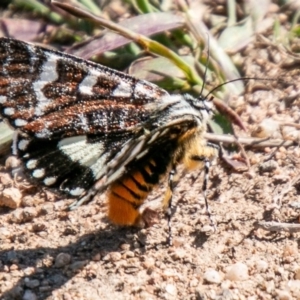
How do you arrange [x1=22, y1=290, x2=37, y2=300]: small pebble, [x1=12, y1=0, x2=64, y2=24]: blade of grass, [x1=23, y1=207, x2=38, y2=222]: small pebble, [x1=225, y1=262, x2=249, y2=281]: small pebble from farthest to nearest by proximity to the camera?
[x1=12, y1=0, x2=64, y2=24]: blade of grass
[x1=23, y1=207, x2=38, y2=222]: small pebble
[x1=22, y1=290, x2=37, y2=300]: small pebble
[x1=225, y1=262, x2=249, y2=281]: small pebble

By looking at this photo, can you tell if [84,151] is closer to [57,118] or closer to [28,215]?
[57,118]

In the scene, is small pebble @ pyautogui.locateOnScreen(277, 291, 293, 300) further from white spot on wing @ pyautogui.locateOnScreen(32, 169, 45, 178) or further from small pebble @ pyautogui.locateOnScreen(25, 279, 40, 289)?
white spot on wing @ pyautogui.locateOnScreen(32, 169, 45, 178)

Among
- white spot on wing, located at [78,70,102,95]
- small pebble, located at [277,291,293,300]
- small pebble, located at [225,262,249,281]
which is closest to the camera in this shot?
small pebble, located at [277,291,293,300]

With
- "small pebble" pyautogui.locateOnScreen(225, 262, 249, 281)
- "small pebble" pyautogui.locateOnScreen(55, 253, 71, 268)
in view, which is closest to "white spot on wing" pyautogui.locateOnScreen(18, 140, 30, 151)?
"small pebble" pyautogui.locateOnScreen(55, 253, 71, 268)

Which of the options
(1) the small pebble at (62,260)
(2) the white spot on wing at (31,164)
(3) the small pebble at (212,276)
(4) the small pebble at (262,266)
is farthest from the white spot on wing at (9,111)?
(4) the small pebble at (262,266)

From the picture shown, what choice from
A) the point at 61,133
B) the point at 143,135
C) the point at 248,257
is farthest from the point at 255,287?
the point at 61,133

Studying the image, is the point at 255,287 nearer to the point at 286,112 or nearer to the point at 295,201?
the point at 295,201

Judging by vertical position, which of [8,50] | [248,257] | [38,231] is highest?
[8,50]
